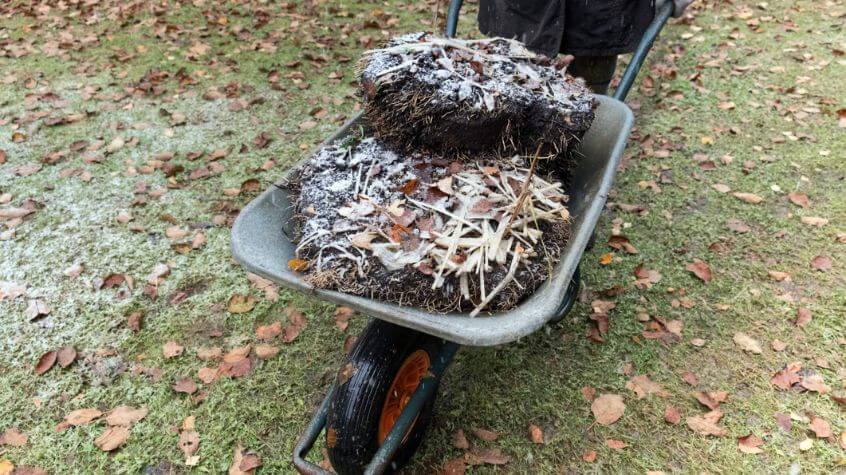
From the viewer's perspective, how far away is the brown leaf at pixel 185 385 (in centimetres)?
234

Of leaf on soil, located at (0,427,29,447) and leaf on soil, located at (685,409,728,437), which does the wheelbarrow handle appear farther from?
leaf on soil, located at (0,427,29,447)

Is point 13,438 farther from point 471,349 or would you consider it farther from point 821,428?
point 821,428

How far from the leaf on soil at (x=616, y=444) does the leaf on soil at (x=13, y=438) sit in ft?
7.49

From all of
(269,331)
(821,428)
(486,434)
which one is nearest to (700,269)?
(821,428)

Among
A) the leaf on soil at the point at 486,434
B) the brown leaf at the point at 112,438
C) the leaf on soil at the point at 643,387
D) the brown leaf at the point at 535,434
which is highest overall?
the leaf on soil at the point at 643,387

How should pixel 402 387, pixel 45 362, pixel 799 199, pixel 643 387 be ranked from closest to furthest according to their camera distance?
pixel 402 387, pixel 643 387, pixel 45 362, pixel 799 199

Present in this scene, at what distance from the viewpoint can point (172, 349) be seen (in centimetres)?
250

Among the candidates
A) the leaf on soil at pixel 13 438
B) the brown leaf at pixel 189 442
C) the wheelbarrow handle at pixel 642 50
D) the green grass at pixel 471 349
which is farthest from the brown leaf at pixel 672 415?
the leaf on soil at pixel 13 438

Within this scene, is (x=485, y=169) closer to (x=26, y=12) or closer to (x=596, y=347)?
(x=596, y=347)

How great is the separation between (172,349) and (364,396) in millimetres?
1247

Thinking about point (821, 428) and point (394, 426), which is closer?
point (394, 426)

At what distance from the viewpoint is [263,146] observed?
3.80 meters

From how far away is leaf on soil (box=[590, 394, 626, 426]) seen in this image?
2.21 meters

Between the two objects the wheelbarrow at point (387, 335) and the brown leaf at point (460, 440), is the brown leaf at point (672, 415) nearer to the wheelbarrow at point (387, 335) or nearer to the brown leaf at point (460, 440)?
the brown leaf at point (460, 440)
